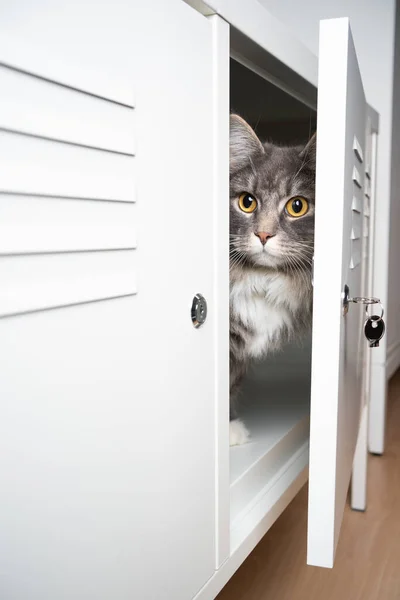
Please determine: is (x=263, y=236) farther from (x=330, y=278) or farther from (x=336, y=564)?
(x=336, y=564)

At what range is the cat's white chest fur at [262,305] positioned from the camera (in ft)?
3.95

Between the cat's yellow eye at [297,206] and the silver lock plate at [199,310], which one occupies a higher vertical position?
the cat's yellow eye at [297,206]

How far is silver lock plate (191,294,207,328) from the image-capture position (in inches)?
32.3

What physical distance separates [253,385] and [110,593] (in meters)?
1.15

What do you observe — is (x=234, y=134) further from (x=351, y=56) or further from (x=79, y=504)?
(x=79, y=504)

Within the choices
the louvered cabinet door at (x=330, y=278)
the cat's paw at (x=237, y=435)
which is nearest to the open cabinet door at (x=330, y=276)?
the louvered cabinet door at (x=330, y=278)

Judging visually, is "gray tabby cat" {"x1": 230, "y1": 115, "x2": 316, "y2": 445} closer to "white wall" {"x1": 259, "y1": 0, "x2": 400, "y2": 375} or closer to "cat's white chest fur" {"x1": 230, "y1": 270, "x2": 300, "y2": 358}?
"cat's white chest fur" {"x1": 230, "y1": 270, "x2": 300, "y2": 358}

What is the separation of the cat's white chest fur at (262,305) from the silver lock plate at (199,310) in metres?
0.37

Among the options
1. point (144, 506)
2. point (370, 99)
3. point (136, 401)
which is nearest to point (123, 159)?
point (136, 401)

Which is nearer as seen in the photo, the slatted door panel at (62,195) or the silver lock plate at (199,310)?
the slatted door panel at (62,195)

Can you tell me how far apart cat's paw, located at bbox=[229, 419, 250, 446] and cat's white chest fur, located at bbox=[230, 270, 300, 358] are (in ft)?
0.63

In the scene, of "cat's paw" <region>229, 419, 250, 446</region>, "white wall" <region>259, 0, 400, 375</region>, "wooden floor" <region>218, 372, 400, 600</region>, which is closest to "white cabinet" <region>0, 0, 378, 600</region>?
"cat's paw" <region>229, 419, 250, 446</region>

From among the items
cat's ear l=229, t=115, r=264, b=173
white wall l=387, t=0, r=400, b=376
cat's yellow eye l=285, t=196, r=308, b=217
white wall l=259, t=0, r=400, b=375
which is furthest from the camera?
white wall l=387, t=0, r=400, b=376

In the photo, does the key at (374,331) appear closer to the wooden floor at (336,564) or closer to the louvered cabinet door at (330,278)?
the louvered cabinet door at (330,278)
